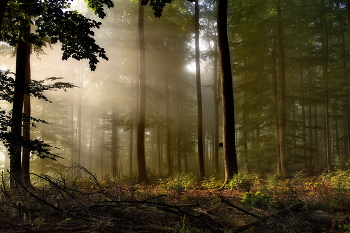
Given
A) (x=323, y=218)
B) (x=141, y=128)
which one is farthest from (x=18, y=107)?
(x=323, y=218)

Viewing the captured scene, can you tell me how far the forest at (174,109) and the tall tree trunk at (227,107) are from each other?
0.13 feet

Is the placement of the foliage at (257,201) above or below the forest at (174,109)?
below

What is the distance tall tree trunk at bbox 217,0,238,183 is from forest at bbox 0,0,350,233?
4 cm

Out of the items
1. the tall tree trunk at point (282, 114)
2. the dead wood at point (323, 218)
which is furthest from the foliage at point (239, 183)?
the tall tree trunk at point (282, 114)

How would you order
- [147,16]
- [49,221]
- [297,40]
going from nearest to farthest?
[49,221]
[297,40]
[147,16]

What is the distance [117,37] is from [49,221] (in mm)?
16310

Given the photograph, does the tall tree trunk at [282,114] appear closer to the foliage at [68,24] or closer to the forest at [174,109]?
the forest at [174,109]

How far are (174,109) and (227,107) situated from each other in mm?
15915

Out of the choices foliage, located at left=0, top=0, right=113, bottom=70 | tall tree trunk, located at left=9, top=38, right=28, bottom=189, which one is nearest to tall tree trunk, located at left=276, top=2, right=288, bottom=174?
foliage, located at left=0, top=0, right=113, bottom=70

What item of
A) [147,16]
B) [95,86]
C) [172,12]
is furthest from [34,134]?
[172,12]

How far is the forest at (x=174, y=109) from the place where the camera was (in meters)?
3.97

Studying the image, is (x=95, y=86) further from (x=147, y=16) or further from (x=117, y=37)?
(x=147, y=16)

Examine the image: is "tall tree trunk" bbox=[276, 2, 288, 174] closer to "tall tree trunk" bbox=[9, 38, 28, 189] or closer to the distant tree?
the distant tree

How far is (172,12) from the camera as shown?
15195 mm
